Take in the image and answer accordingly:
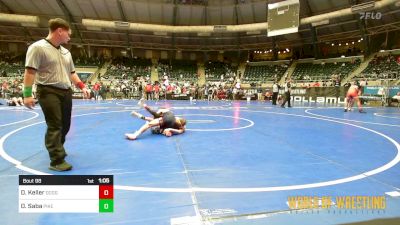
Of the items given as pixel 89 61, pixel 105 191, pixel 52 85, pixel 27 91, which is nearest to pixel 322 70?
pixel 89 61

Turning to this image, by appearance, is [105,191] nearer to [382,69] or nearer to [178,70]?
[382,69]

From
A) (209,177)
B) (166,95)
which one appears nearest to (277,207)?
(209,177)

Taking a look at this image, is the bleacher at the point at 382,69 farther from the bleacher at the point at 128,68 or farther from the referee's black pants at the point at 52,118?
the referee's black pants at the point at 52,118

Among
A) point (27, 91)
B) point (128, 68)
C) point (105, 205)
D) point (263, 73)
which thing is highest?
point (128, 68)

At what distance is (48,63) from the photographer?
11.5 feet

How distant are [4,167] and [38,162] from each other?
0.39m

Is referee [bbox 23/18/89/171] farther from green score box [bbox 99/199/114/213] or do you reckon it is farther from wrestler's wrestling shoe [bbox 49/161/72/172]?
green score box [bbox 99/199/114/213]

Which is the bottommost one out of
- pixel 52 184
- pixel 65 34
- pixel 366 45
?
pixel 52 184

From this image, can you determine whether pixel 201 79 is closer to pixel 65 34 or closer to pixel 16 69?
pixel 16 69

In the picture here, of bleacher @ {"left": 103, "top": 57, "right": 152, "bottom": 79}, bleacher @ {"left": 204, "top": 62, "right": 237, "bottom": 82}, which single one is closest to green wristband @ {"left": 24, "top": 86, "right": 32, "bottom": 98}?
bleacher @ {"left": 103, "top": 57, "right": 152, "bottom": 79}

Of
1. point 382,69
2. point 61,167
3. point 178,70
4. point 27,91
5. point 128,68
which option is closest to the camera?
point 27,91

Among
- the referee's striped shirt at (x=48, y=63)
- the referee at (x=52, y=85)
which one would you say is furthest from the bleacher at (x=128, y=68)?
the referee at (x=52, y=85)

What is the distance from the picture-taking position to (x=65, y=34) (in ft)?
11.7

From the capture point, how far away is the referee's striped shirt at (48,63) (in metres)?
3.31
